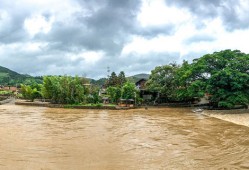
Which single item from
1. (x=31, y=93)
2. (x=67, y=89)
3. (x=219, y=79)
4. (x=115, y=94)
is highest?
(x=219, y=79)

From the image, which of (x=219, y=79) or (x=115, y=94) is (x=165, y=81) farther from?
(x=219, y=79)

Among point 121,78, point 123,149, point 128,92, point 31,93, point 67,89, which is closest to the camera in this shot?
point 123,149

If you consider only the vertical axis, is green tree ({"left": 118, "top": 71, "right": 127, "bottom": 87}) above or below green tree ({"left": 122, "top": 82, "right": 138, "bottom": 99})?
above

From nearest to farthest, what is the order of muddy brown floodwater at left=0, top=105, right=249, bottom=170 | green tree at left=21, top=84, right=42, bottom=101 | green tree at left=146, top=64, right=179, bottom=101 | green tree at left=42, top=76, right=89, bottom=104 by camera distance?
muddy brown floodwater at left=0, top=105, right=249, bottom=170
green tree at left=146, top=64, right=179, bottom=101
green tree at left=42, top=76, right=89, bottom=104
green tree at left=21, top=84, right=42, bottom=101

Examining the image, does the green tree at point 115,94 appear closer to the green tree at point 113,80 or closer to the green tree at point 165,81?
the green tree at point 165,81

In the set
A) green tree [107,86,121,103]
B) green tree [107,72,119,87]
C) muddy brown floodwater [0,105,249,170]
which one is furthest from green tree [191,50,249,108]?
green tree [107,72,119,87]

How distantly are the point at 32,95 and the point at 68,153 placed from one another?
38035mm

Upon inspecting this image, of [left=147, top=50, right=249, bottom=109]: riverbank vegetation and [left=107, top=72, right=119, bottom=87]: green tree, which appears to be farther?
[left=107, top=72, right=119, bottom=87]: green tree

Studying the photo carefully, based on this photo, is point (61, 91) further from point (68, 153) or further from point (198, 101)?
point (68, 153)

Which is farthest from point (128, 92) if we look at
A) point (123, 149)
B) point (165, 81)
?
point (123, 149)

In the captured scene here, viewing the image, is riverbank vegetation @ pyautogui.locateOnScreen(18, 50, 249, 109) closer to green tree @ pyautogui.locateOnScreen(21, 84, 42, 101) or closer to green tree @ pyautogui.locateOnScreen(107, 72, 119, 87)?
green tree @ pyautogui.locateOnScreen(21, 84, 42, 101)

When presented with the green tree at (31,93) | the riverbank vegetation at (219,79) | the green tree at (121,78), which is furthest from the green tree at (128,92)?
the green tree at (31,93)

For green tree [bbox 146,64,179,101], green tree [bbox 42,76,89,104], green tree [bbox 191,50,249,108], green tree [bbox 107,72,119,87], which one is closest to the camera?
green tree [bbox 191,50,249,108]

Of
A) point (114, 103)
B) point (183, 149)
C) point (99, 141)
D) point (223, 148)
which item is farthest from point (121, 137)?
point (114, 103)
